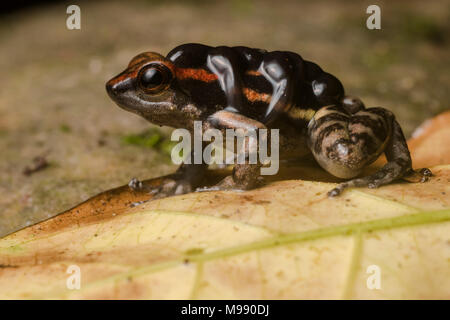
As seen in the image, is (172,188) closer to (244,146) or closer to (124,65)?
(244,146)

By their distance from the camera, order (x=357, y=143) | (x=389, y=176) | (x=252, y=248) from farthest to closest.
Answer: (x=357, y=143) → (x=389, y=176) → (x=252, y=248)

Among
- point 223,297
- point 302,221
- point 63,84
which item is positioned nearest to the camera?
point 223,297

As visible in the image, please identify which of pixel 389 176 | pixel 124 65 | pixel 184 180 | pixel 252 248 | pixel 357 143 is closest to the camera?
pixel 252 248

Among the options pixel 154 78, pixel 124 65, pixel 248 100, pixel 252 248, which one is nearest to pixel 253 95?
pixel 248 100

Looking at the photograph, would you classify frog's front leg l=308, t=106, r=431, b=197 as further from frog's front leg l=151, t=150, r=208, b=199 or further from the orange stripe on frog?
frog's front leg l=151, t=150, r=208, b=199

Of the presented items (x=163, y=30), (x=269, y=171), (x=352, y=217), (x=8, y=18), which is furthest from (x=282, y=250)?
(x=8, y=18)

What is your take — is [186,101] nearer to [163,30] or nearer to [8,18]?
[163,30]
